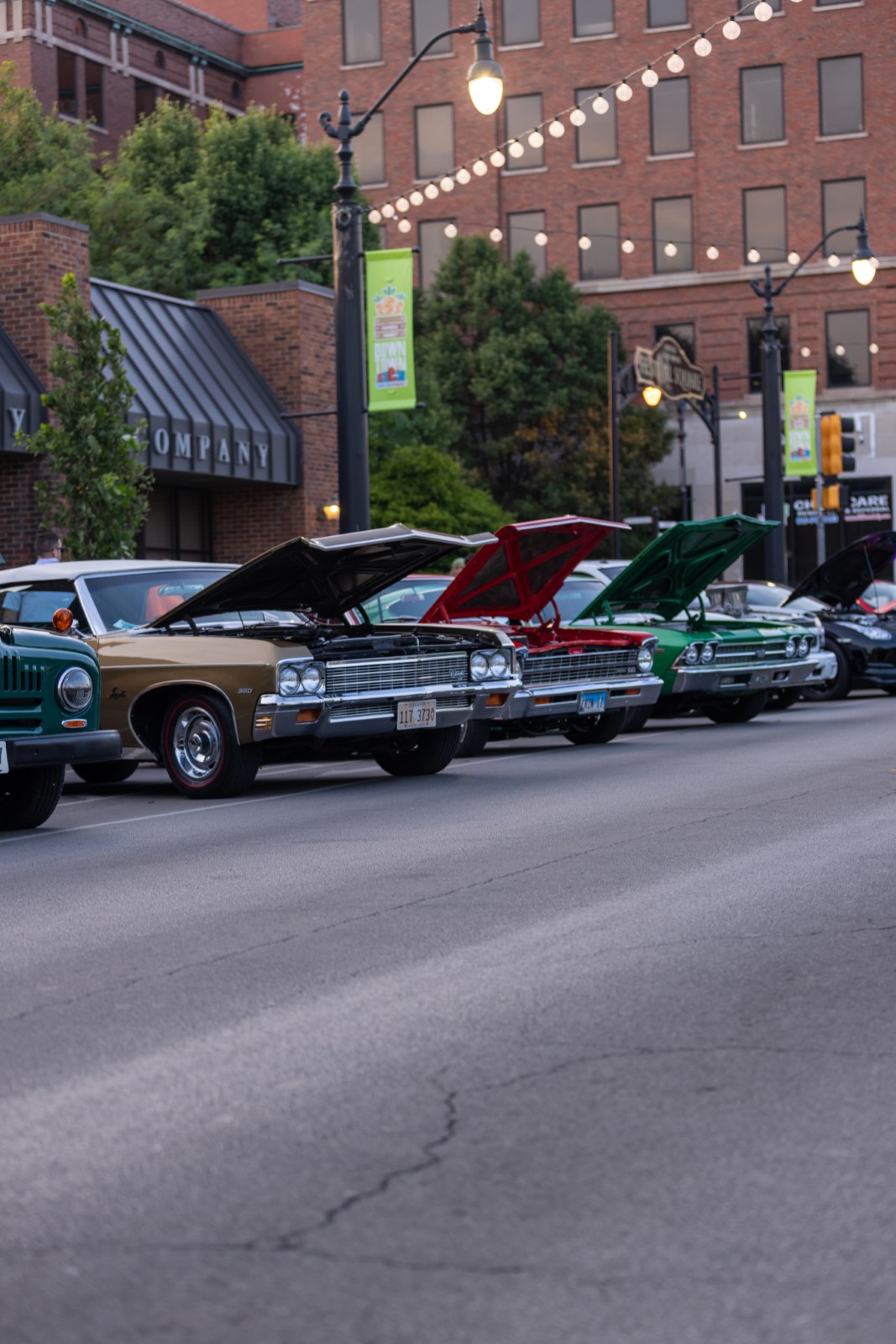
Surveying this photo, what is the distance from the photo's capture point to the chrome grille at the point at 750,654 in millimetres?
17844

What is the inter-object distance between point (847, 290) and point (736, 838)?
157ft

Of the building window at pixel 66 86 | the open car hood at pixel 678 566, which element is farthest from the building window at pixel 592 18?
the open car hood at pixel 678 566

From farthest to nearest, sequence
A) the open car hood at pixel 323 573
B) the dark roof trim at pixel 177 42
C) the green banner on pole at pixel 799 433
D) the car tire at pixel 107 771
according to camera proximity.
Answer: the dark roof trim at pixel 177 42, the green banner on pole at pixel 799 433, the car tire at pixel 107 771, the open car hood at pixel 323 573

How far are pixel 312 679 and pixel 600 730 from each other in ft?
16.7

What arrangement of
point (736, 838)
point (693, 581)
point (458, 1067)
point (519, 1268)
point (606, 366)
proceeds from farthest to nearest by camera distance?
point (606, 366) → point (693, 581) → point (736, 838) → point (458, 1067) → point (519, 1268)

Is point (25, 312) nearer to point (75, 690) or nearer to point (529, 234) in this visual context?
point (75, 690)

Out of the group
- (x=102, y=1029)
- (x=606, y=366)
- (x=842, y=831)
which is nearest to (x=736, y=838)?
(x=842, y=831)

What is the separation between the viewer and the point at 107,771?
1406cm

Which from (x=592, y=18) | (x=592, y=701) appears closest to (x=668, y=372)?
(x=592, y=18)

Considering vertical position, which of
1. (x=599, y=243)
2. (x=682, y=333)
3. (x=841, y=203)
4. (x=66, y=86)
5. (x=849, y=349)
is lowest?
(x=849, y=349)

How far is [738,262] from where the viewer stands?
182 feet

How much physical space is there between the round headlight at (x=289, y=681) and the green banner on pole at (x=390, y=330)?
1069cm

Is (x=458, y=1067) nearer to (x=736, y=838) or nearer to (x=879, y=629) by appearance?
(x=736, y=838)

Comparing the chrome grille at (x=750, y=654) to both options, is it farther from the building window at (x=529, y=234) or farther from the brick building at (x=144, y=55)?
the brick building at (x=144, y=55)
